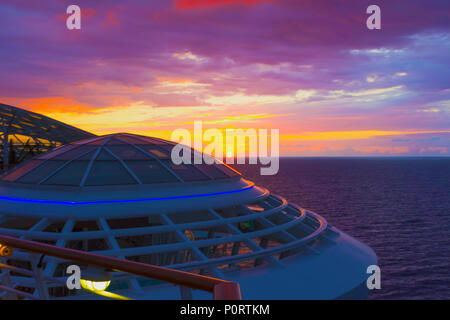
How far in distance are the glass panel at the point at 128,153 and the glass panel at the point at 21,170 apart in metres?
3.55

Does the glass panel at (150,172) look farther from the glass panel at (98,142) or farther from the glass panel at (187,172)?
the glass panel at (98,142)

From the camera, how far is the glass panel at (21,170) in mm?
16188

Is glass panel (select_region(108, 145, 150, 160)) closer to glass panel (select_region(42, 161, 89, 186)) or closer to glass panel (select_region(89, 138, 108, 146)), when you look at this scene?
glass panel (select_region(89, 138, 108, 146))

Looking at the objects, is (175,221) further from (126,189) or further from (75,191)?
(75,191)

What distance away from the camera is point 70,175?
48.6 feet

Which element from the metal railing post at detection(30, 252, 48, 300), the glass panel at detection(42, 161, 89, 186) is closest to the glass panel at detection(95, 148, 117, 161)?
the glass panel at detection(42, 161, 89, 186)

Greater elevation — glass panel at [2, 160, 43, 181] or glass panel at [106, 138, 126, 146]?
glass panel at [106, 138, 126, 146]

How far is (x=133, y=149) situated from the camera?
1664 centimetres

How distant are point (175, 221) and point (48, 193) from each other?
511 centimetres

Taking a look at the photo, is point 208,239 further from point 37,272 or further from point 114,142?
point 37,272

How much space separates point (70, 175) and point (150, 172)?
318 cm

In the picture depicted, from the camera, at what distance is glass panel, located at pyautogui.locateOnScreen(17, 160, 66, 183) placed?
15258mm

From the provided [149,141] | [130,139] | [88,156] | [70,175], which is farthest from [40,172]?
[149,141]
